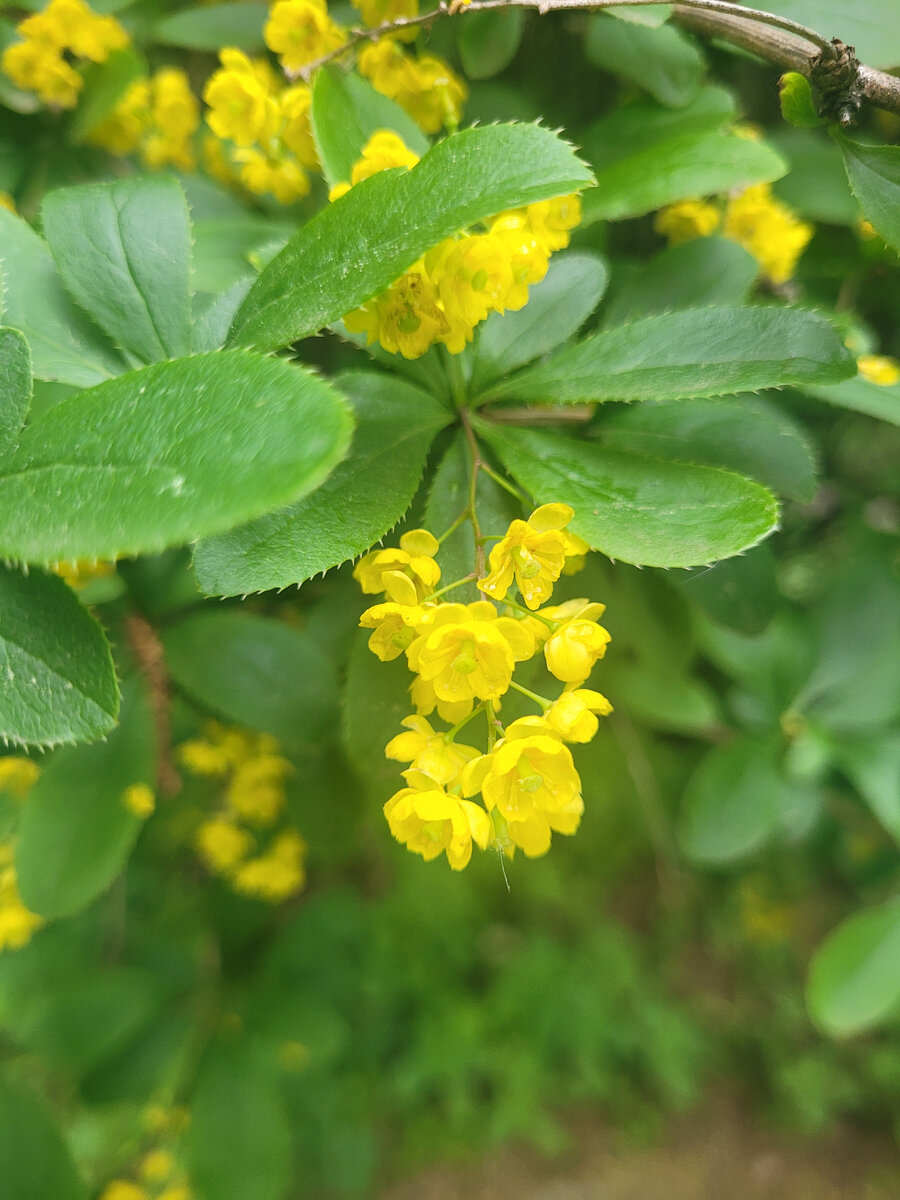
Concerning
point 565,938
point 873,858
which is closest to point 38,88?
point 873,858

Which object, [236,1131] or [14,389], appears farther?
[236,1131]

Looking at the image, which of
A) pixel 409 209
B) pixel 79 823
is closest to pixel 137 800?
pixel 79 823

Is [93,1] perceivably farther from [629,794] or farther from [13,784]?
[629,794]

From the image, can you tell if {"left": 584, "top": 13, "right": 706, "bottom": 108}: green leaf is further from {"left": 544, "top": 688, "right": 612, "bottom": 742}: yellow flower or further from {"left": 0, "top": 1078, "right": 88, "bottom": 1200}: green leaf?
{"left": 0, "top": 1078, "right": 88, "bottom": 1200}: green leaf

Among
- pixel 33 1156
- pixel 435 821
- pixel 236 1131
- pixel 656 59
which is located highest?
pixel 656 59

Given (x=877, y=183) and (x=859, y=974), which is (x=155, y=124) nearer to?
(x=877, y=183)

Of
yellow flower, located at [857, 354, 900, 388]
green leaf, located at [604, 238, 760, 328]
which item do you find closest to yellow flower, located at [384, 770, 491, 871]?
green leaf, located at [604, 238, 760, 328]

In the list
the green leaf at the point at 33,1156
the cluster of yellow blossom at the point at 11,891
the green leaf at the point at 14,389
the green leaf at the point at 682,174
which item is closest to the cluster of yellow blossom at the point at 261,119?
the green leaf at the point at 682,174

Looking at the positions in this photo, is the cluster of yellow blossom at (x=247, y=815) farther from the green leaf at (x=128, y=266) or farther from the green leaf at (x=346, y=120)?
the green leaf at (x=346, y=120)
